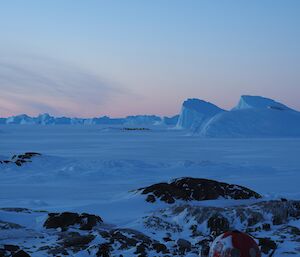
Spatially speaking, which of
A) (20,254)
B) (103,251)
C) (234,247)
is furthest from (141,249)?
(234,247)

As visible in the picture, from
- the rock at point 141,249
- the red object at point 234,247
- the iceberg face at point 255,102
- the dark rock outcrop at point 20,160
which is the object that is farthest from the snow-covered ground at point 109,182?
the iceberg face at point 255,102

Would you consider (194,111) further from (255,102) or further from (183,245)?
(183,245)

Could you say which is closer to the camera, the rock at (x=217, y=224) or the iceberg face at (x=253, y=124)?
the rock at (x=217, y=224)

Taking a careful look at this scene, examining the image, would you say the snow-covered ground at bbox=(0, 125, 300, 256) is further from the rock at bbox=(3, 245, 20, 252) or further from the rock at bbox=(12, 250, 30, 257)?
the rock at bbox=(12, 250, 30, 257)

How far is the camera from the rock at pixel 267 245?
5.96m

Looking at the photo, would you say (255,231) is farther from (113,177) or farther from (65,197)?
(113,177)

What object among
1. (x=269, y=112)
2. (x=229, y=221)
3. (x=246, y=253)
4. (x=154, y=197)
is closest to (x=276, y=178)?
(x=154, y=197)

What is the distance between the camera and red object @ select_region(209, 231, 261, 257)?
348 cm

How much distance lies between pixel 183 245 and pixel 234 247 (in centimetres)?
291

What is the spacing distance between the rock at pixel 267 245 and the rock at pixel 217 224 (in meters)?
1.14

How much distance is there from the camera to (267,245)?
6.10 meters

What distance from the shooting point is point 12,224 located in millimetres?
7449

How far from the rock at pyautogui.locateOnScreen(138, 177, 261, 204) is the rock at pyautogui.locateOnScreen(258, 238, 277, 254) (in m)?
4.33

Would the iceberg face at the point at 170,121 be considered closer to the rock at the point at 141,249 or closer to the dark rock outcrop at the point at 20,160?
the dark rock outcrop at the point at 20,160
